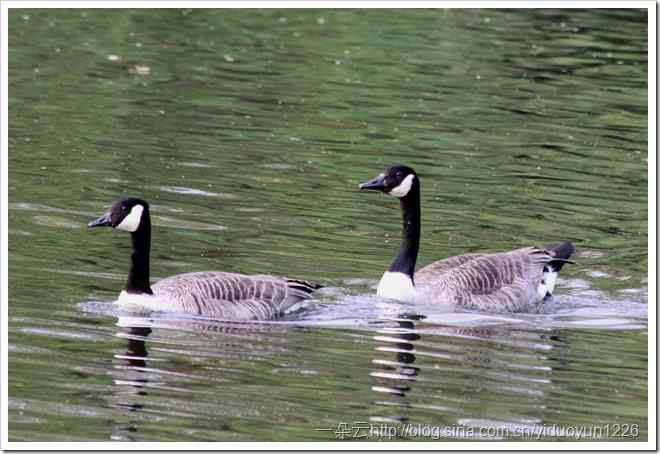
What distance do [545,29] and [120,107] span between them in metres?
13.1

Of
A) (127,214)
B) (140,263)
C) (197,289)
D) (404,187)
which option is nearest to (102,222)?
(127,214)

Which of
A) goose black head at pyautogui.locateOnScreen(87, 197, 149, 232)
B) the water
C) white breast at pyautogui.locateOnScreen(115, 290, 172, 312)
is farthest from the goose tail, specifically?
goose black head at pyautogui.locateOnScreen(87, 197, 149, 232)

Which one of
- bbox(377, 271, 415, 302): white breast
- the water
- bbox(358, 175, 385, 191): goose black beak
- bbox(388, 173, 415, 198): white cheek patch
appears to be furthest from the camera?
bbox(388, 173, 415, 198): white cheek patch

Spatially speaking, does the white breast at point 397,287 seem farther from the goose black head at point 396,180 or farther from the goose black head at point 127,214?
the goose black head at point 127,214

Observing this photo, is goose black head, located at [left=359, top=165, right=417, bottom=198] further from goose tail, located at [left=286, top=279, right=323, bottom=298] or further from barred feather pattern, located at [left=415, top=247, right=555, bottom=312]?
goose tail, located at [left=286, top=279, right=323, bottom=298]

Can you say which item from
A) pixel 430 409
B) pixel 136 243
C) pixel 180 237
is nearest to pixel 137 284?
pixel 136 243

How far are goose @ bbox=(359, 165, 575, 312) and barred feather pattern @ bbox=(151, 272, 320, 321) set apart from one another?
3.98ft

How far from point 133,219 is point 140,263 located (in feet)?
1.54

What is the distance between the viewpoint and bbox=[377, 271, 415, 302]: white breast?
14219mm

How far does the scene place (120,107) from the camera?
22703 mm

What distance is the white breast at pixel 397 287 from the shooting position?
560 inches

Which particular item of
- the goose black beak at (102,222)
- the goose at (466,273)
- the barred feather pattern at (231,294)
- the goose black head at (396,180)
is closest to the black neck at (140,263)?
the barred feather pattern at (231,294)

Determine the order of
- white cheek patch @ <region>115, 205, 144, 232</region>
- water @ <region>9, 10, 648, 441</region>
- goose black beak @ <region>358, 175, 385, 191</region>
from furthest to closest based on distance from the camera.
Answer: goose black beak @ <region>358, 175, 385, 191</region>
white cheek patch @ <region>115, 205, 144, 232</region>
water @ <region>9, 10, 648, 441</region>

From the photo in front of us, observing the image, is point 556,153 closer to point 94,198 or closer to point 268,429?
point 94,198
